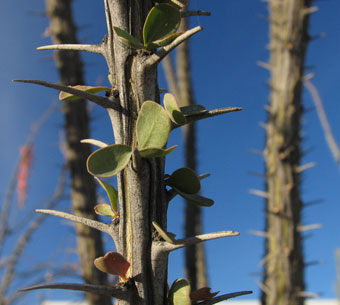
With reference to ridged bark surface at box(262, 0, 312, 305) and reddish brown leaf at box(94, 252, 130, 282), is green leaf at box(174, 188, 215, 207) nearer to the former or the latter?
reddish brown leaf at box(94, 252, 130, 282)

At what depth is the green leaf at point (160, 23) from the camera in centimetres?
34

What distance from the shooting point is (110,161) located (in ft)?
1.06

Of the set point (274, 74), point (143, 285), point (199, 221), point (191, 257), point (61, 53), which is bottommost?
point (143, 285)

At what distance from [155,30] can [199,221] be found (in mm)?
1944

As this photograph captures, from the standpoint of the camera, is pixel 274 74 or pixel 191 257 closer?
pixel 274 74

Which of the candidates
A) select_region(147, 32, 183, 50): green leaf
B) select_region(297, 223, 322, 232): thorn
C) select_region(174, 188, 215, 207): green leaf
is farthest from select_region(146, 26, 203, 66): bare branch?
select_region(297, 223, 322, 232): thorn

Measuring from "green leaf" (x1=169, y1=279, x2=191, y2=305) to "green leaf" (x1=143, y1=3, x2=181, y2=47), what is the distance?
0.67ft

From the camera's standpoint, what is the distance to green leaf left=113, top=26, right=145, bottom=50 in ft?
1.09

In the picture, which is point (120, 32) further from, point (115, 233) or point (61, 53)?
point (61, 53)

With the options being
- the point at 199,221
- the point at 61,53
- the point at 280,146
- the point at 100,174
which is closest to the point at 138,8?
the point at 100,174

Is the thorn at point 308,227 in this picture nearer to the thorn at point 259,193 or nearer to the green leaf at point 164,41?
the thorn at point 259,193

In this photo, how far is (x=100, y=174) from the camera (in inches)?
12.8

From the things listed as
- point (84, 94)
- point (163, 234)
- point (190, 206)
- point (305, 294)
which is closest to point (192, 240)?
point (163, 234)

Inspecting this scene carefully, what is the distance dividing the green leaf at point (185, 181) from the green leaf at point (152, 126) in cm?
4
